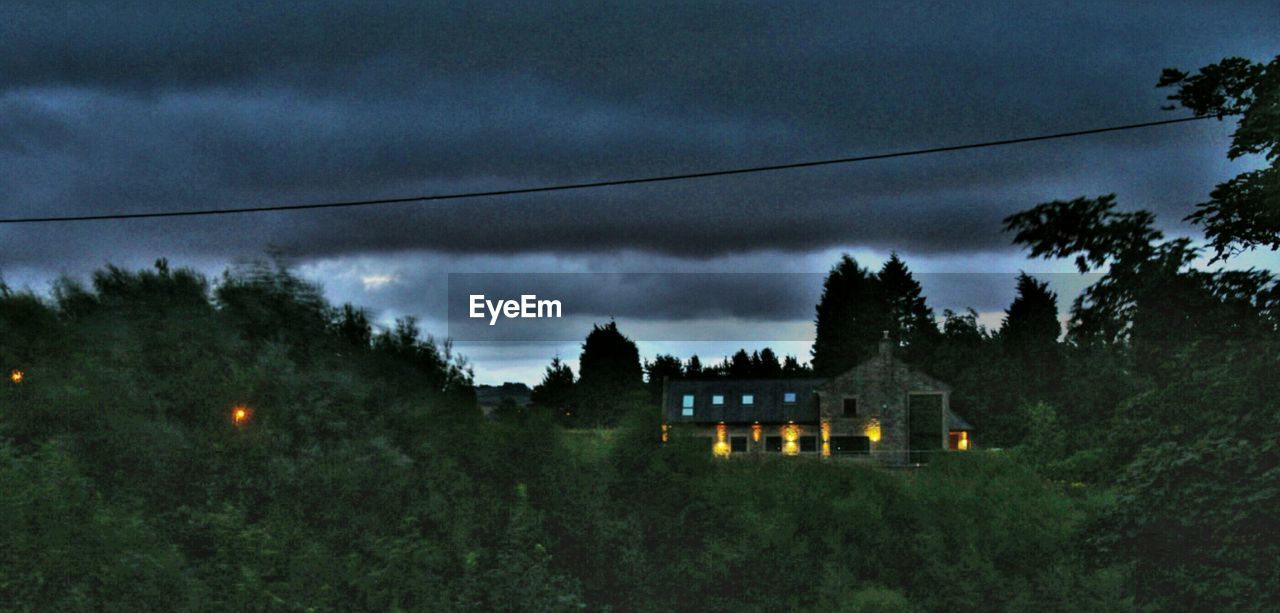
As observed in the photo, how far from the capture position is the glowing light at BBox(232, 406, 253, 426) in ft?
59.2

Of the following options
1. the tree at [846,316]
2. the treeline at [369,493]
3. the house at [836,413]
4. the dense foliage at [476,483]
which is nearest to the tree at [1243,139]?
the dense foliage at [476,483]

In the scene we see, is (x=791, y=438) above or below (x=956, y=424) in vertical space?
below

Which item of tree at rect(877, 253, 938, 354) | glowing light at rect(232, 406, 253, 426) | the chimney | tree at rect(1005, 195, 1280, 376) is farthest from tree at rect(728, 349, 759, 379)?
→ tree at rect(1005, 195, 1280, 376)

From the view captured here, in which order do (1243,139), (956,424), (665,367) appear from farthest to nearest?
(665,367) < (956,424) < (1243,139)

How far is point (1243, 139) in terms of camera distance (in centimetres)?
938

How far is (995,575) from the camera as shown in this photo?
20.7m

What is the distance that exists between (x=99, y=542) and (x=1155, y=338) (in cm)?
1352

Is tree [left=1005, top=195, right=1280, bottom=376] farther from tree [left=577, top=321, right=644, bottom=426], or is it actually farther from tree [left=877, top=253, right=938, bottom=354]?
tree [left=877, top=253, right=938, bottom=354]

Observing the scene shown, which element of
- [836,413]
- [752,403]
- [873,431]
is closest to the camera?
[873,431]

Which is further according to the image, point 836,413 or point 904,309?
point 904,309

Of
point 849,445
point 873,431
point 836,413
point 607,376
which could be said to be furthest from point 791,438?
point 607,376

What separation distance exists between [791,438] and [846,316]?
24.5 metres

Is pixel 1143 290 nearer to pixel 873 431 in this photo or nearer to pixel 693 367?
pixel 873 431

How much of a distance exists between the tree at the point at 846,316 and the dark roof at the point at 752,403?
60.8 feet
